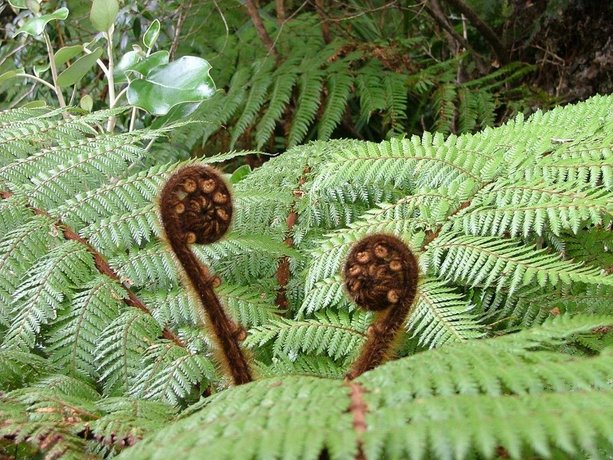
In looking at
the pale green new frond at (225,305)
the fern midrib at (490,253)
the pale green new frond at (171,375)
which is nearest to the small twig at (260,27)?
the pale green new frond at (225,305)

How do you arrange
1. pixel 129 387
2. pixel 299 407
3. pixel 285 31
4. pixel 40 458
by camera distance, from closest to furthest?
pixel 299 407
pixel 40 458
pixel 129 387
pixel 285 31

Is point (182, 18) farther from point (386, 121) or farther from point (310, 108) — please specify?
point (386, 121)

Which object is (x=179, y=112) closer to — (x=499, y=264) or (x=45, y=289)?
(x=45, y=289)

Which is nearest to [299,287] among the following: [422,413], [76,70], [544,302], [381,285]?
→ [544,302]

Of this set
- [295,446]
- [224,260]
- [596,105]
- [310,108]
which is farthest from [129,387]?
[310,108]

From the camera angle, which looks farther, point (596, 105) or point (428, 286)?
point (596, 105)

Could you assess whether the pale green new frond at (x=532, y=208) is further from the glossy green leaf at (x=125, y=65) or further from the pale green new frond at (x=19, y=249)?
the glossy green leaf at (x=125, y=65)
